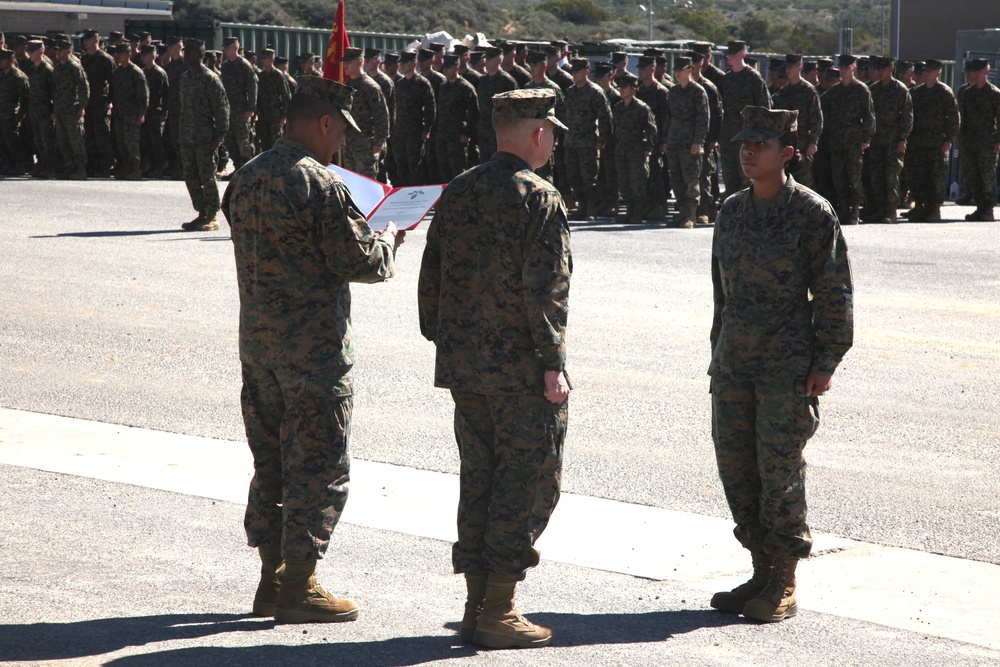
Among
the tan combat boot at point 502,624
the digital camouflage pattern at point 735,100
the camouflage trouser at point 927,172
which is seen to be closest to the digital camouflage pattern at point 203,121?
the digital camouflage pattern at point 735,100

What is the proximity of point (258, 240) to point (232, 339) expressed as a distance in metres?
5.40

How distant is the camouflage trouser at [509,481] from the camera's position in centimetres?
439

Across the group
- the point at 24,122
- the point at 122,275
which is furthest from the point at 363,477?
the point at 24,122

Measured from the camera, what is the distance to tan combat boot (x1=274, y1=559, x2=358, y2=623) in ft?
14.9

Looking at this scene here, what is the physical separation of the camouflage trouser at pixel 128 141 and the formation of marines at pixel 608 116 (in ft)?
0.09

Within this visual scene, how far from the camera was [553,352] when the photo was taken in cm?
434

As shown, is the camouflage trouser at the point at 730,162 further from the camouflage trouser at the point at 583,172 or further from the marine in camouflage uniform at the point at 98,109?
the marine in camouflage uniform at the point at 98,109

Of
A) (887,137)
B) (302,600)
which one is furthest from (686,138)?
(302,600)

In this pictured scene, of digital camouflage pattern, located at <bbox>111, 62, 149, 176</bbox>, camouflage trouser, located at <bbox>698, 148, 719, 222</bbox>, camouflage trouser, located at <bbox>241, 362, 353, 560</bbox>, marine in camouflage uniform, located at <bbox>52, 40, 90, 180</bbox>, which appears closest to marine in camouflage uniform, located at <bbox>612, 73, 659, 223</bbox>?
camouflage trouser, located at <bbox>698, 148, 719, 222</bbox>

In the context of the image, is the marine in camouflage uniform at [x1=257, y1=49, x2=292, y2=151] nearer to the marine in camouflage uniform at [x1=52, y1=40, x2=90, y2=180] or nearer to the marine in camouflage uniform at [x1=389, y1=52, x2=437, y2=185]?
the marine in camouflage uniform at [x1=389, y1=52, x2=437, y2=185]

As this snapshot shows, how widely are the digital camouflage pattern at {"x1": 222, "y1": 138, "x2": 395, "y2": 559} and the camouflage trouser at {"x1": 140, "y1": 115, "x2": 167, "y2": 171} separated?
1981 centimetres

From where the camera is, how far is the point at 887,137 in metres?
18.2

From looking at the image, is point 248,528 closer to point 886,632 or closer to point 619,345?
point 886,632

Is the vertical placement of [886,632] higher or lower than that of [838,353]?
lower
